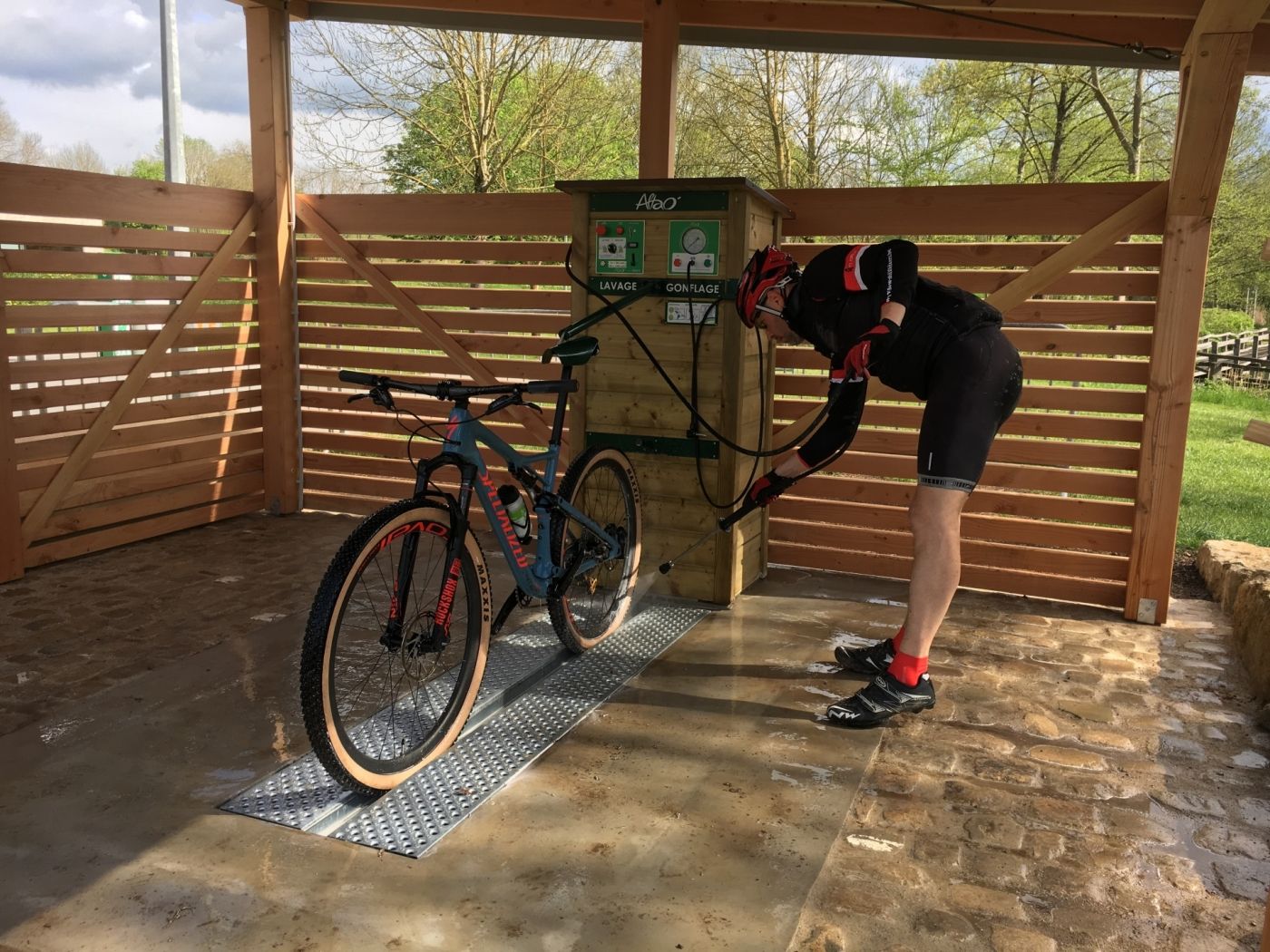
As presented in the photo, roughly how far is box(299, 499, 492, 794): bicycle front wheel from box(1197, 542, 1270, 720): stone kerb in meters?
3.18

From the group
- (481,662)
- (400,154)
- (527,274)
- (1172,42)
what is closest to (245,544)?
(527,274)

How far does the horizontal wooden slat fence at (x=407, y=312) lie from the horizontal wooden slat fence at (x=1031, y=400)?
1628 millimetres

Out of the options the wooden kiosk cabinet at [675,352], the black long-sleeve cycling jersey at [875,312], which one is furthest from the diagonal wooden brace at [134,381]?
the black long-sleeve cycling jersey at [875,312]

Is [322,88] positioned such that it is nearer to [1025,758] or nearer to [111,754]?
[111,754]

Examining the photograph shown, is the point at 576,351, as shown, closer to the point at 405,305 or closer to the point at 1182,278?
the point at 405,305

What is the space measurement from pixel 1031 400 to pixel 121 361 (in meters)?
5.26

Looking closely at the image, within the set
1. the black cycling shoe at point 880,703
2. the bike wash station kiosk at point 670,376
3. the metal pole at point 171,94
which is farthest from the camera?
the metal pole at point 171,94

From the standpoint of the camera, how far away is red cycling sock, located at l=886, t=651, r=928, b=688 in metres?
3.61

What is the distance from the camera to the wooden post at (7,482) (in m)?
4.99

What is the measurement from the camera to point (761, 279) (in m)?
3.80

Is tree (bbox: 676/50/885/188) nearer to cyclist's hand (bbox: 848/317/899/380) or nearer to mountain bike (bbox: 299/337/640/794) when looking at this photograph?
mountain bike (bbox: 299/337/640/794)

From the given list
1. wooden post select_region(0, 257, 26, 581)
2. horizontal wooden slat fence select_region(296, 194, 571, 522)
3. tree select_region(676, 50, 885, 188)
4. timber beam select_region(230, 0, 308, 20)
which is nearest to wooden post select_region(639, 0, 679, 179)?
horizontal wooden slat fence select_region(296, 194, 571, 522)

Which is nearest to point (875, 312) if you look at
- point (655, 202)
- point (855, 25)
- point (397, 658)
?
point (655, 202)

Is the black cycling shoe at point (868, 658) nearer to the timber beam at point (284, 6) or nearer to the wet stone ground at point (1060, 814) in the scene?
the wet stone ground at point (1060, 814)
